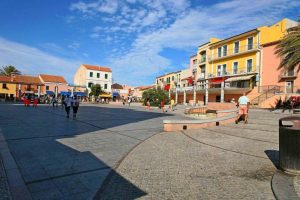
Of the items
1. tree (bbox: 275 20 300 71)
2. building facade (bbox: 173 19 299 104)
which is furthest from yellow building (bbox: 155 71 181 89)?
tree (bbox: 275 20 300 71)

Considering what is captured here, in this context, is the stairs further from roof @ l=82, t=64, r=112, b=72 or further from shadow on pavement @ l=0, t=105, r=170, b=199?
roof @ l=82, t=64, r=112, b=72

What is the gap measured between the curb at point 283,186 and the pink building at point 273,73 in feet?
91.0

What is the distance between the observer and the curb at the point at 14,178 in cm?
373

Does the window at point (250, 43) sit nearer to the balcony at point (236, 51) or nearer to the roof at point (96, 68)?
the balcony at point (236, 51)

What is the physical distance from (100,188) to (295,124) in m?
3.90

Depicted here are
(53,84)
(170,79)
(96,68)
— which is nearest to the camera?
(53,84)

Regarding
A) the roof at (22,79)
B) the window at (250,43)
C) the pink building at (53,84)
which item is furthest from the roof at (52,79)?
the window at (250,43)

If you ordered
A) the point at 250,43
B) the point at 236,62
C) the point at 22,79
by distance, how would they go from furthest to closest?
the point at 22,79, the point at 236,62, the point at 250,43

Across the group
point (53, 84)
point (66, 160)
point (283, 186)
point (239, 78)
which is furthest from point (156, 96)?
point (283, 186)

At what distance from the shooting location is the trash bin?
178 inches

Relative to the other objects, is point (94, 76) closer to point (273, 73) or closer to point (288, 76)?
point (273, 73)

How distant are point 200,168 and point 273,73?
105 feet

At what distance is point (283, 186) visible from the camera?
405 cm

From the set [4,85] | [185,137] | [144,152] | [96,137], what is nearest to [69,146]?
[96,137]
